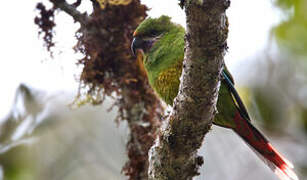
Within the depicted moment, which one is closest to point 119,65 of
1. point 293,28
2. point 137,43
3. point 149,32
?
point 137,43

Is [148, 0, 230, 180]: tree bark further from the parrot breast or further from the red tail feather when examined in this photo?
the red tail feather

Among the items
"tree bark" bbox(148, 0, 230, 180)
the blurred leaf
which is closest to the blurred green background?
the blurred leaf

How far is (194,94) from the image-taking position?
2.14 m

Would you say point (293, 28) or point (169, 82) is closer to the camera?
point (169, 82)

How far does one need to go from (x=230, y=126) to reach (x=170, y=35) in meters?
0.90

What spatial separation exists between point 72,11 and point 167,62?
0.96 metres

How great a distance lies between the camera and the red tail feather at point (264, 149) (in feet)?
10.8

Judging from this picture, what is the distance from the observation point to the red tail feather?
3287mm

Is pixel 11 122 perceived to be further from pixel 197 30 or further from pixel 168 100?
pixel 197 30

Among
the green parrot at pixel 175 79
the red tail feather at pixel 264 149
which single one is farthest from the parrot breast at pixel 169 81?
the red tail feather at pixel 264 149

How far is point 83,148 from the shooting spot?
486 cm

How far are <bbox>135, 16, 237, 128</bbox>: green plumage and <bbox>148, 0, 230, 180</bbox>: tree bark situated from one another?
2.26 ft

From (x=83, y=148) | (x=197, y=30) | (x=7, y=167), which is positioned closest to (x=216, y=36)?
(x=197, y=30)

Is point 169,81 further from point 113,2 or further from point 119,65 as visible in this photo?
point 113,2
